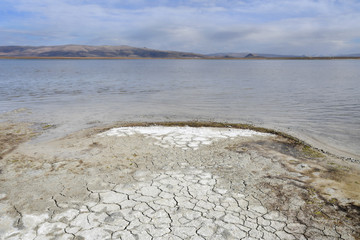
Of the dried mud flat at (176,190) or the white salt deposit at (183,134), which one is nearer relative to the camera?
the dried mud flat at (176,190)

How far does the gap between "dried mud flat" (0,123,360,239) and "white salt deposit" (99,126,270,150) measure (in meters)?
0.09

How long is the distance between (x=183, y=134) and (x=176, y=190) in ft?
12.1

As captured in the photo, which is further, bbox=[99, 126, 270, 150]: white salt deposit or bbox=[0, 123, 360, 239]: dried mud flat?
bbox=[99, 126, 270, 150]: white salt deposit

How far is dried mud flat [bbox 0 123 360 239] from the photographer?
395 cm

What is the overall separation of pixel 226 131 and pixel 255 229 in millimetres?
5285

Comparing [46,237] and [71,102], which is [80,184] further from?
[71,102]

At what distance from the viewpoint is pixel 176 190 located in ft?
16.4

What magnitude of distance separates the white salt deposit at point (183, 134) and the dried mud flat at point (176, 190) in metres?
0.09

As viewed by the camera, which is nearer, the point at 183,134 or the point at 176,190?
the point at 176,190

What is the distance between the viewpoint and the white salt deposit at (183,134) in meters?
7.79

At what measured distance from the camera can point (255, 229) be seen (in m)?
3.91

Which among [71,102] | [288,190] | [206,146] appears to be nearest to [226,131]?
[206,146]

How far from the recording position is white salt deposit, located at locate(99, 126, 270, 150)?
7.79 metres

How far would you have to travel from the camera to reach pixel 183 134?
8586 millimetres
